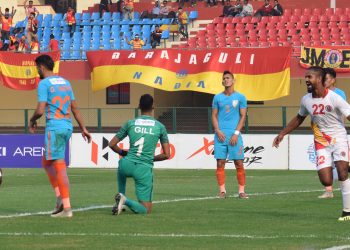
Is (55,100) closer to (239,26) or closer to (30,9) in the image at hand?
(239,26)

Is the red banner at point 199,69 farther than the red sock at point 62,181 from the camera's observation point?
Yes

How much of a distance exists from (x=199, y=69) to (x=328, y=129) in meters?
23.8

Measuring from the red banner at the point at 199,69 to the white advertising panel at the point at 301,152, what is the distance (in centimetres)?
496

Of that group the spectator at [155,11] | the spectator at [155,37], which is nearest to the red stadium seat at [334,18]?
the spectator at [155,37]

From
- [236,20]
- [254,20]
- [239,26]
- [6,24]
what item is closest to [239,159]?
[239,26]

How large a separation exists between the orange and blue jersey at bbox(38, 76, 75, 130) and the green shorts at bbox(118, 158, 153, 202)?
0.89m

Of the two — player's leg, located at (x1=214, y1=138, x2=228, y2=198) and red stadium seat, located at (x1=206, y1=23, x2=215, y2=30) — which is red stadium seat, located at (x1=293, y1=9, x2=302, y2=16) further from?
player's leg, located at (x1=214, y1=138, x2=228, y2=198)

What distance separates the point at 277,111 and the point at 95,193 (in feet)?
51.1

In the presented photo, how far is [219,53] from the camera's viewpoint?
37.2 m

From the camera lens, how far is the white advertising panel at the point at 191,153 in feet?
103

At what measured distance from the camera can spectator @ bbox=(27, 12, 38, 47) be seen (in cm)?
4300

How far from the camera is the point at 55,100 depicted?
1388 centimetres

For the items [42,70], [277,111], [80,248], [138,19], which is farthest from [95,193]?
[138,19]

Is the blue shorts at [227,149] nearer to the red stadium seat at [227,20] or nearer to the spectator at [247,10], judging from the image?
the red stadium seat at [227,20]
